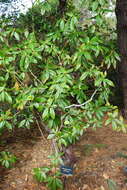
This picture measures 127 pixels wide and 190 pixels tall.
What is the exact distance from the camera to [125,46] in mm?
2838

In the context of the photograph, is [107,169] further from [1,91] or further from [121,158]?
[1,91]

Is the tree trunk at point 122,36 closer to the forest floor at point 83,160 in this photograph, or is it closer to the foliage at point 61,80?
the forest floor at point 83,160

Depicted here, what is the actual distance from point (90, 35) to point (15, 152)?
149cm

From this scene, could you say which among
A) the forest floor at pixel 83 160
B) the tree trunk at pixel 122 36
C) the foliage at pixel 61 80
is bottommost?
the forest floor at pixel 83 160

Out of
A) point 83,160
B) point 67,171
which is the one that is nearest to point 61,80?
point 67,171

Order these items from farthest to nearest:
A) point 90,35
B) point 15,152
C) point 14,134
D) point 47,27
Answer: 1. point 14,134
2. point 15,152
3. point 47,27
4. point 90,35

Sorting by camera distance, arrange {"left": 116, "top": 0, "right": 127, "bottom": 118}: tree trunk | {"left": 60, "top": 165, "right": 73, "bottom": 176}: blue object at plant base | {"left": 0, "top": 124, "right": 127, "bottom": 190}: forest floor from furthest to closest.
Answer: {"left": 116, "top": 0, "right": 127, "bottom": 118}: tree trunk → {"left": 0, "top": 124, "right": 127, "bottom": 190}: forest floor → {"left": 60, "top": 165, "right": 73, "bottom": 176}: blue object at plant base

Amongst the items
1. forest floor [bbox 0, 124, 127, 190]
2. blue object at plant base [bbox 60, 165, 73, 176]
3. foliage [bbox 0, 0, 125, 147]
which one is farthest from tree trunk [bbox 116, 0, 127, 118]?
blue object at plant base [bbox 60, 165, 73, 176]

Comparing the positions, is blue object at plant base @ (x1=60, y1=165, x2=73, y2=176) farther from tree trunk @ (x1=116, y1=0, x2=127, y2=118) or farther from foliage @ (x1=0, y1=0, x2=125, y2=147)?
tree trunk @ (x1=116, y1=0, x2=127, y2=118)

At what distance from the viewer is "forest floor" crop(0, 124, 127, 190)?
193cm

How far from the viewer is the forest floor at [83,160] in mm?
1931

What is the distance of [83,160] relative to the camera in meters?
2.18

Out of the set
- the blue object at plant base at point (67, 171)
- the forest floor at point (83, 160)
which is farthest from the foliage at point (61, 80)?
the forest floor at point (83, 160)

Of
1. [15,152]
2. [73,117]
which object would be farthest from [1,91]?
[15,152]
